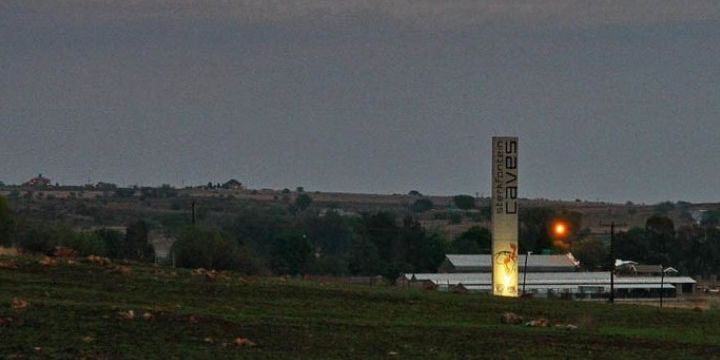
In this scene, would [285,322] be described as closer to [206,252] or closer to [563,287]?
[206,252]

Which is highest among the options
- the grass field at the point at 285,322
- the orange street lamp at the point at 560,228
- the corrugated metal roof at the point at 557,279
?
the orange street lamp at the point at 560,228

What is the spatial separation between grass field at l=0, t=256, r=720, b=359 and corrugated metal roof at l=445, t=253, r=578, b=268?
55.9m

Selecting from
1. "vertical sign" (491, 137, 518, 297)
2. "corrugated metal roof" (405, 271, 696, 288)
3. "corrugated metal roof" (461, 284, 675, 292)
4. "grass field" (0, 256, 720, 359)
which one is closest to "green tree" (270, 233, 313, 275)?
"corrugated metal roof" (405, 271, 696, 288)

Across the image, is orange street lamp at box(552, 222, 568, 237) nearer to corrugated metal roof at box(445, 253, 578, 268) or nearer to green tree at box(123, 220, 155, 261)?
corrugated metal roof at box(445, 253, 578, 268)

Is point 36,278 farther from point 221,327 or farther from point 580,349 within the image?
point 580,349

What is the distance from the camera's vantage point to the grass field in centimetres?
Result: 2250

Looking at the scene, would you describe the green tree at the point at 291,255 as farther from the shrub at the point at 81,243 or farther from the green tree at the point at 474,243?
the shrub at the point at 81,243

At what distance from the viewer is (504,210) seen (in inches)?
1976

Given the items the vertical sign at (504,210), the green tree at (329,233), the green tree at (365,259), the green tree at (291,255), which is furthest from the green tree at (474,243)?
the vertical sign at (504,210)

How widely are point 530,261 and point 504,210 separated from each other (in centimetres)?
4661

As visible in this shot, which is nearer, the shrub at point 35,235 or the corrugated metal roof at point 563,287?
the shrub at point 35,235

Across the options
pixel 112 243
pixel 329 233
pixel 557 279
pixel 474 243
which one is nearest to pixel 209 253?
pixel 112 243

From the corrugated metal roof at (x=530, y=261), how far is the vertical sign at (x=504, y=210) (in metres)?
44.8

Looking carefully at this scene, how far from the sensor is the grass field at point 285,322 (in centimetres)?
2250
